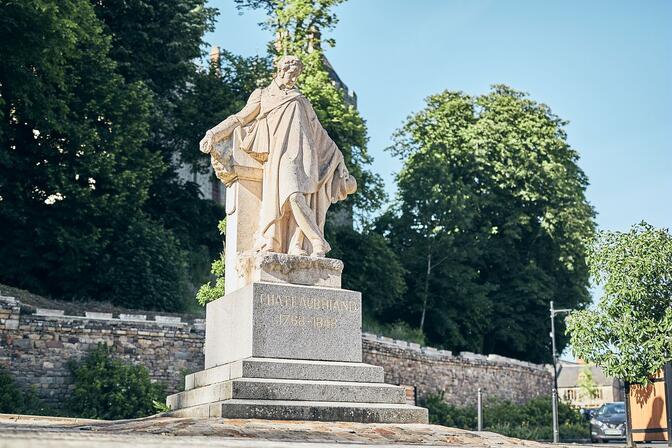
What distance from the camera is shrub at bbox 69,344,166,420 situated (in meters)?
24.9

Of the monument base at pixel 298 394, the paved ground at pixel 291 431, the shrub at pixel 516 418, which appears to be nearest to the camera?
the paved ground at pixel 291 431

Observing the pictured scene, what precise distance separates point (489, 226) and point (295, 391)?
113 feet

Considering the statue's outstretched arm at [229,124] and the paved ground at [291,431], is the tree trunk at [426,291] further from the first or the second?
the paved ground at [291,431]

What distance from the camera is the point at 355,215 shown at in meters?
41.5

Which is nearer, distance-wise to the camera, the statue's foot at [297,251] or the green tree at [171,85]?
the statue's foot at [297,251]

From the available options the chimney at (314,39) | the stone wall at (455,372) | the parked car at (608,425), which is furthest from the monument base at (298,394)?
the chimney at (314,39)

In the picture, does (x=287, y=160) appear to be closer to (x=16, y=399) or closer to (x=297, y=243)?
(x=297, y=243)

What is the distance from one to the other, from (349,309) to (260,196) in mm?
1900

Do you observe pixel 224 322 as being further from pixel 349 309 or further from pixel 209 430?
pixel 209 430

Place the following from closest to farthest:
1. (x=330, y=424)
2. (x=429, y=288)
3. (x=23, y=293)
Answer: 1. (x=330, y=424)
2. (x=23, y=293)
3. (x=429, y=288)

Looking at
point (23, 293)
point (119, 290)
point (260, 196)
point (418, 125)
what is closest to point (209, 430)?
point (260, 196)

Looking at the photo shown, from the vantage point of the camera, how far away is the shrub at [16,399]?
924 inches

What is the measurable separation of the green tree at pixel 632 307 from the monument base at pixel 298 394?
1642 centimetres

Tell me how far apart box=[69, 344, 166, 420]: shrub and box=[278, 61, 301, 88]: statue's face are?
13.2 m
